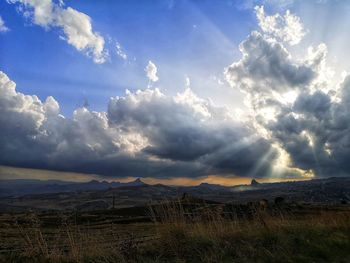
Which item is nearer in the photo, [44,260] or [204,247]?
[44,260]

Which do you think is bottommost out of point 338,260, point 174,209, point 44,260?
point 44,260

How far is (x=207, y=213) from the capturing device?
37.9 feet

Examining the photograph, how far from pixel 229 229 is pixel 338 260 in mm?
3101

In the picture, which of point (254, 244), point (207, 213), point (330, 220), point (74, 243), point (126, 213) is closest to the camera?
point (74, 243)

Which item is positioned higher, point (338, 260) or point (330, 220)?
point (330, 220)

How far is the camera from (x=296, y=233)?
1050 cm

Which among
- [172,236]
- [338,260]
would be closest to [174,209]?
[172,236]

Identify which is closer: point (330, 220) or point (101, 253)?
point (101, 253)

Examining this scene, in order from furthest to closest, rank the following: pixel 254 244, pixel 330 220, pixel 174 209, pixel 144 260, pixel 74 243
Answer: pixel 330 220, pixel 174 209, pixel 254 244, pixel 74 243, pixel 144 260

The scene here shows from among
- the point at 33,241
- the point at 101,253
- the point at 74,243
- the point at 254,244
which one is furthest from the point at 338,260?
the point at 33,241

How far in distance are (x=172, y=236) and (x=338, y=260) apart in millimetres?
3714

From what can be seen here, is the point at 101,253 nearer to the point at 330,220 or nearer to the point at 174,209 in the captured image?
the point at 174,209

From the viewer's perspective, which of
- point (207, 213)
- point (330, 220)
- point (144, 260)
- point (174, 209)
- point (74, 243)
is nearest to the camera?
point (144, 260)

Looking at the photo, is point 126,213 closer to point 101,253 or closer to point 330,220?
point 330,220
